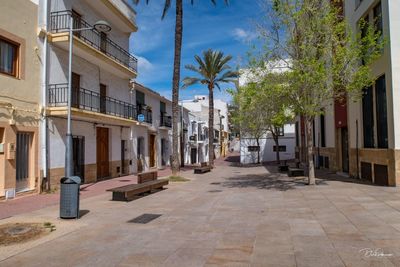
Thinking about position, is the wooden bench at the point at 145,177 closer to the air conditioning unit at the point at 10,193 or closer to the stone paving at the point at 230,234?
the stone paving at the point at 230,234

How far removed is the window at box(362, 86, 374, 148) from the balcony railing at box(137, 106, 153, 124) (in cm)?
1543

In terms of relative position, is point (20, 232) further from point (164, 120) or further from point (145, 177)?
point (164, 120)

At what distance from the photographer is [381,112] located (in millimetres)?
15359

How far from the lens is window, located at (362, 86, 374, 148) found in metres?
16.6

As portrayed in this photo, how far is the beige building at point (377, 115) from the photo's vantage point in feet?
45.8

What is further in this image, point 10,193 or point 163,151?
point 163,151

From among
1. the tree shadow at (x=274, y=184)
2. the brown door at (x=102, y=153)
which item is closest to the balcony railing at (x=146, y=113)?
the brown door at (x=102, y=153)

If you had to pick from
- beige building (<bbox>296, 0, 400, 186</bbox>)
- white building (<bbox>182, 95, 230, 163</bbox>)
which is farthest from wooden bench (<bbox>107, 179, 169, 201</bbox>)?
white building (<bbox>182, 95, 230, 163</bbox>)

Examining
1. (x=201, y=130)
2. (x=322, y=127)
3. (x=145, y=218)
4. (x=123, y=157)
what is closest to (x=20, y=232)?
(x=145, y=218)

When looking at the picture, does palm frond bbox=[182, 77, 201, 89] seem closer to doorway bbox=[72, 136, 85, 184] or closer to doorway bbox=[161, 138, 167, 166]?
doorway bbox=[161, 138, 167, 166]

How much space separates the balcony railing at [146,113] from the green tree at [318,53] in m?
14.1

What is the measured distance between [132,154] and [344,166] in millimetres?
13710

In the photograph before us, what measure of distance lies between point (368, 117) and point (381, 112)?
173 cm

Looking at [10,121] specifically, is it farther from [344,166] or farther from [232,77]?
[232,77]
